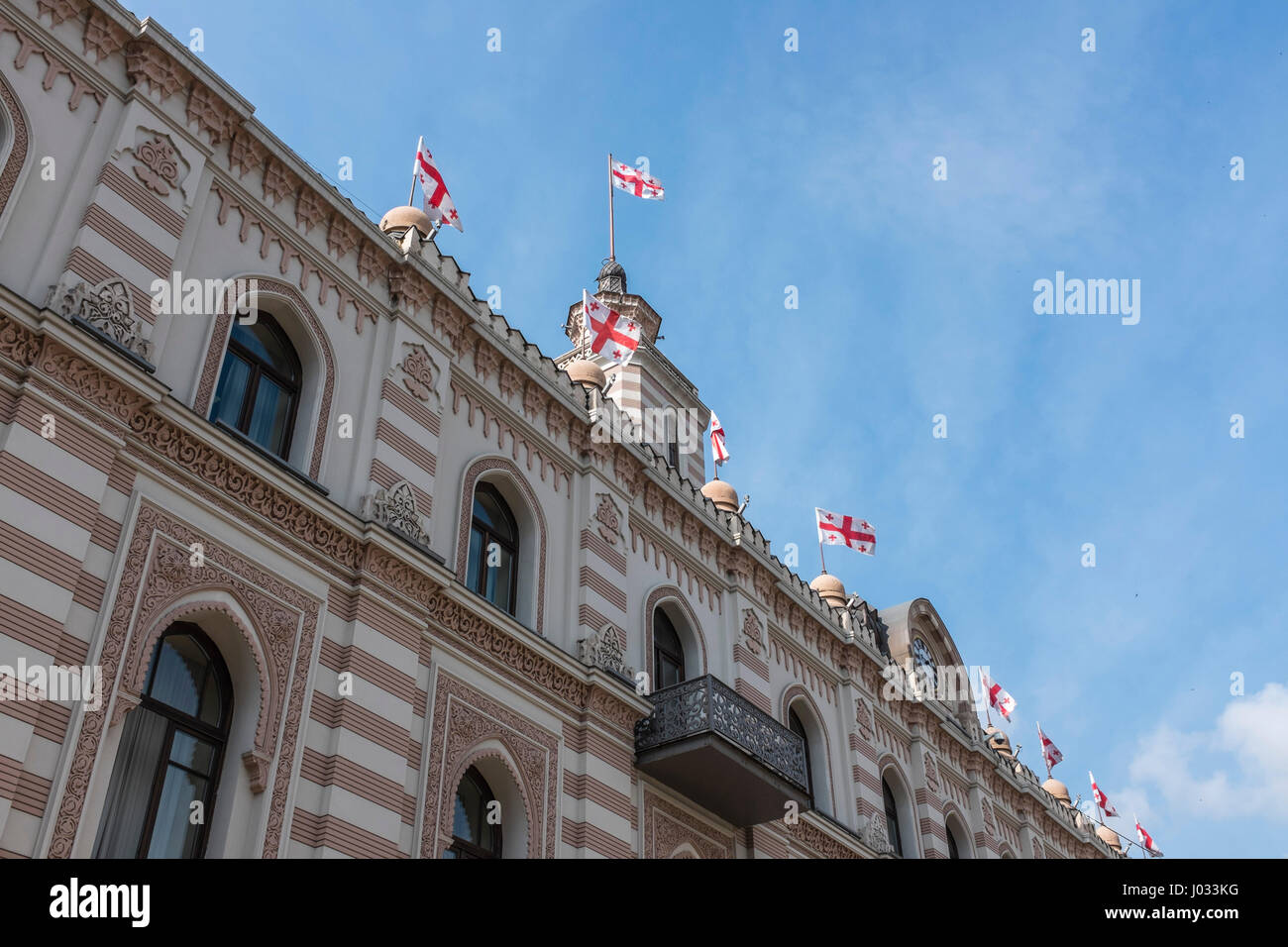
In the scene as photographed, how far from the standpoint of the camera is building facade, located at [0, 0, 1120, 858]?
1116 cm

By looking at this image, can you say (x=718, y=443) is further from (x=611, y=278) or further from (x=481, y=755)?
(x=481, y=755)

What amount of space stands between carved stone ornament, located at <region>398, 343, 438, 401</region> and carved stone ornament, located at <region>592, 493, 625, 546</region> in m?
3.65

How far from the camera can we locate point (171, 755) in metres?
11.6

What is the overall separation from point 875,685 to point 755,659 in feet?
17.0

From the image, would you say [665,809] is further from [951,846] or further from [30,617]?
[951,846]

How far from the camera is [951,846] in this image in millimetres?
26766

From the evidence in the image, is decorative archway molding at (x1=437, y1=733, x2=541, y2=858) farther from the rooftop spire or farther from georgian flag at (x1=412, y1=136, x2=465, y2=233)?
the rooftop spire

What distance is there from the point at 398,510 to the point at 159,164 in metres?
4.83

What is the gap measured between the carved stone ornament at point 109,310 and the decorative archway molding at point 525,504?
4.93 meters

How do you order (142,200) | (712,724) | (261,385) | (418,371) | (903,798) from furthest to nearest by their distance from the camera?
(903,798) → (712,724) → (418,371) → (261,385) → (142,200)

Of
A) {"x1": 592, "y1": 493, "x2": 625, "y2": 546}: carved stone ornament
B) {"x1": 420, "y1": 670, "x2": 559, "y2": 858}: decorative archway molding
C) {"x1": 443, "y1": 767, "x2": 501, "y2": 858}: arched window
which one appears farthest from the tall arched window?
{"x1": 443, "y1": 767, "x2": 501, "y2": 858}: arched window

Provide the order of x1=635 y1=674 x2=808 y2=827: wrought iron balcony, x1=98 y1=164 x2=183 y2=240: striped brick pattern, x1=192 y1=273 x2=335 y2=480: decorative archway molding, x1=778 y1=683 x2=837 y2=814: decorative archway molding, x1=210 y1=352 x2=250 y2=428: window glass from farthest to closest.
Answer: x1=778 y1=683 x2=837 y2=814: decorative archway molding → x1=635 y1=674 x2=808 y2=827: wrought iron balcony → x1=210 y1=352 x2=250 y2=428: window glass → x1=192 y1=273 x2=335 y2=480: decorative archway molding → x1=98 y1=164 x2=183 y2=240: striped brick pattern

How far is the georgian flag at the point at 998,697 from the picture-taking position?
3266 centimetres

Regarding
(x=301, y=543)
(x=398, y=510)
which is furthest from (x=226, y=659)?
(x=398, y=510)
